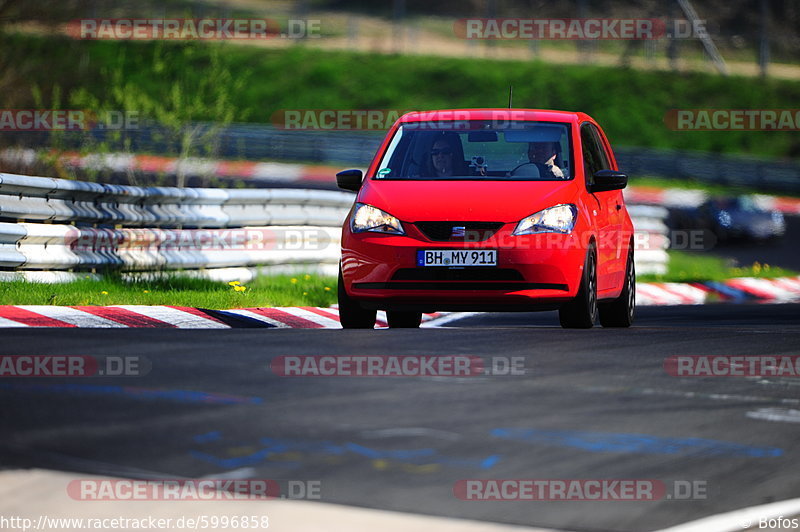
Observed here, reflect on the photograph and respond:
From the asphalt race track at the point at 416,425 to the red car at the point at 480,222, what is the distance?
1298mm

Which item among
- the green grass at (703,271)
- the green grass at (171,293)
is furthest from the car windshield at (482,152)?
the green grass at (703,271)

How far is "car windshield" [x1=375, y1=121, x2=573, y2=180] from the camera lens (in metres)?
11.9

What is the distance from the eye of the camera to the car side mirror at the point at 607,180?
11.9 meters

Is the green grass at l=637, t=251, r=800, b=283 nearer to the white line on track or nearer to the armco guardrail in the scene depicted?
the armco guardrail

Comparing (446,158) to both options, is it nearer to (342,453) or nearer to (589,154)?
(589,154)

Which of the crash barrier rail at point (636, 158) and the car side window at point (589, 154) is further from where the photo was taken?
the crash barrier rail at point (636, 158)

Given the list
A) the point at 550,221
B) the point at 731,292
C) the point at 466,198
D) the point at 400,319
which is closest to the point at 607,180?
the point at 550,221

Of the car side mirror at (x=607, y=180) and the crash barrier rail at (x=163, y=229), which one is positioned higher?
the car side mirror at (x=607, y=180)

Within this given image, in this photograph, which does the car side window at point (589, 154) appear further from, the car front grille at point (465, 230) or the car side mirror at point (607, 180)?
the car front grille at point (465, 230)

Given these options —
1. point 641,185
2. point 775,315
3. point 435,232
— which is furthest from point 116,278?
point 641,185

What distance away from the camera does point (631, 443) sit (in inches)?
268

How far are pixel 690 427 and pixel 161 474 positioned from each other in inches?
108

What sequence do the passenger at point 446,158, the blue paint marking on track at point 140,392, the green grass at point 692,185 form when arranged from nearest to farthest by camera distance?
the blue paint marking on track at point 140,392 < the passenger at point 446,158 < the green grass at point 692,185

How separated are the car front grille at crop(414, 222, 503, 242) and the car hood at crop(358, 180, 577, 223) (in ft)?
0.12
